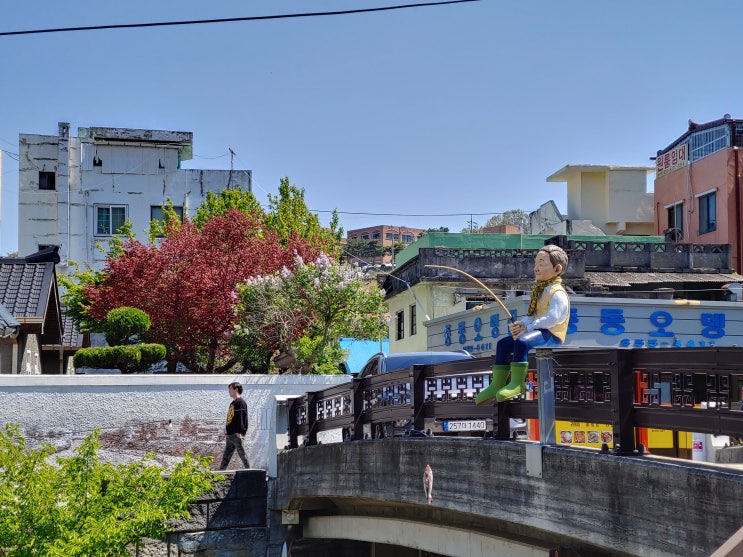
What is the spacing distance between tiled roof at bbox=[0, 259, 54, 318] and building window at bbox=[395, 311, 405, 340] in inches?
612

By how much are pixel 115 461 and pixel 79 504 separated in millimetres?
5298

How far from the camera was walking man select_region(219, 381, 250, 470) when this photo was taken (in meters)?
18.3

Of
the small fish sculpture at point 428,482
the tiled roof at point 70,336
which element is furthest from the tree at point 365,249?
the small fish sculpture at point 428,482

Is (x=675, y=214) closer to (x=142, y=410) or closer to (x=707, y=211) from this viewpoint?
(x=707, y=211)

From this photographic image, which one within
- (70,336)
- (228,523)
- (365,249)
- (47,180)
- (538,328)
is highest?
(365,249)

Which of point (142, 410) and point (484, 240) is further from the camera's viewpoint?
point (484, 240)

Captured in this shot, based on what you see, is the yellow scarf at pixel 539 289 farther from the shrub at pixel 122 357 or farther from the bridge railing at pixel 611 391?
the shrub at pixel 122 357

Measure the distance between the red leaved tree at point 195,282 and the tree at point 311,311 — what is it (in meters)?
1.54

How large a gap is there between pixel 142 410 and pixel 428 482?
10.1 metres

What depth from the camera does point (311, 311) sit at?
22.6m

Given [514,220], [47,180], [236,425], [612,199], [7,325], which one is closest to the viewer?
[236,425]

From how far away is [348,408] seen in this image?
1434 centimetres

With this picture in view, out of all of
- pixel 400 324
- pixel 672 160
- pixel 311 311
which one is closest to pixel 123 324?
pixel 311 311

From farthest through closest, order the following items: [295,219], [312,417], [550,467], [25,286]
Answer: [295,219]
[25,286]
[312,417]
[550,467]
